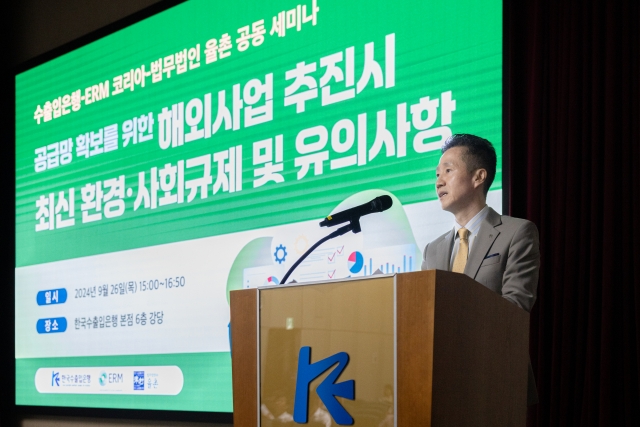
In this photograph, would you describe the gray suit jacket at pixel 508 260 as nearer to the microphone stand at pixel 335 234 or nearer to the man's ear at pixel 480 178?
the man's ear at pixel 480 178

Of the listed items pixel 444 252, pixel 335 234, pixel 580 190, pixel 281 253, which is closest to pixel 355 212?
pixel 335 234

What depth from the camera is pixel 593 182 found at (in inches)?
98.8

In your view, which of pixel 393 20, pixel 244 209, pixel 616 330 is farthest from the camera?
pixel 244 209

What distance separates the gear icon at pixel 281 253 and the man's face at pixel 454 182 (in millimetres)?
796

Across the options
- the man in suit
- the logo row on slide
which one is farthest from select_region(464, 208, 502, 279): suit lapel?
the logo row on slide

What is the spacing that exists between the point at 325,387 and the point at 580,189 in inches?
49.1

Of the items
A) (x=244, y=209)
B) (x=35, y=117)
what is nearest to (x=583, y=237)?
(x=244, y=209)

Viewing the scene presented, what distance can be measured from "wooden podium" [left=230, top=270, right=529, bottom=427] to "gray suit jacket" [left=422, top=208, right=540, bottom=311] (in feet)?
0.64

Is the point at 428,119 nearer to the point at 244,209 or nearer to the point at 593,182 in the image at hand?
the point at 593,182

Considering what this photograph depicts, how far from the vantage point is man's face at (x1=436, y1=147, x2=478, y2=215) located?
256 centimetres

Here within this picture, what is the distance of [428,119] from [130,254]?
184cm

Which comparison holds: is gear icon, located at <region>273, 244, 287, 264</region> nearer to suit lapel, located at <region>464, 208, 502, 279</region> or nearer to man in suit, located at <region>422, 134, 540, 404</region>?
man in suit, located at <region>422, 134, 540, 404</region>

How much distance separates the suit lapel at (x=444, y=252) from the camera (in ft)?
8.00

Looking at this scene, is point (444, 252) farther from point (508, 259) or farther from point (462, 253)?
point (508, 259)
